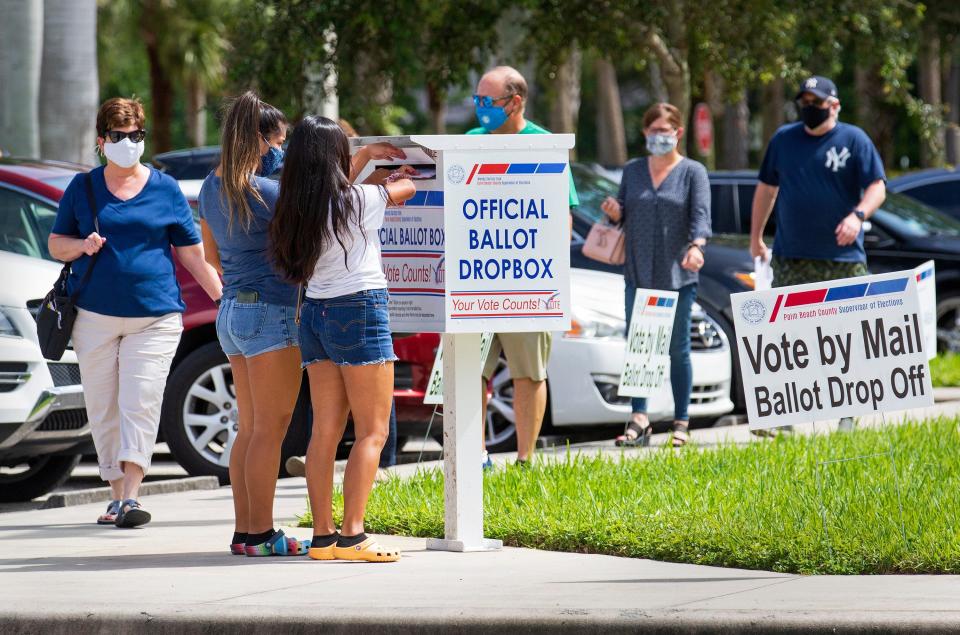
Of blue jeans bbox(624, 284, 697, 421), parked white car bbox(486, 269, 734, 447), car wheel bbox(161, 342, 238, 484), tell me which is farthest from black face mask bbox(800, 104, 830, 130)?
car wheel bbox(161, 342, 238, 484)

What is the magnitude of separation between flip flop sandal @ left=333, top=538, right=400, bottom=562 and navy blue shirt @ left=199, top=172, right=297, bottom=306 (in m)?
0.96

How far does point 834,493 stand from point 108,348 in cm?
325

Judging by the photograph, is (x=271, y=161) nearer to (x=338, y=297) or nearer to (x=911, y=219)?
(x=338, y=297)

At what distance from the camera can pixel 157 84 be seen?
38.1m

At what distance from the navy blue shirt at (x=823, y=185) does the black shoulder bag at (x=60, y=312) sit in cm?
416

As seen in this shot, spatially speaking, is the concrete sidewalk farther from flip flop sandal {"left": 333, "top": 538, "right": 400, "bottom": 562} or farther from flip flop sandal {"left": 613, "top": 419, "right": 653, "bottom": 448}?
flip flop sandal {"left": 613, "top": 419, "right": 653, "bottom": 448}

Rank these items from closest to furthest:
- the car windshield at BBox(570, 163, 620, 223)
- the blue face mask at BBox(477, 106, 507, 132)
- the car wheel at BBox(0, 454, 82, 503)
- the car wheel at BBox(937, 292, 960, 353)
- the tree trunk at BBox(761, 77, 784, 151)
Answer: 1. the blue face mask at BBox(477, 106, 507, 132)
2. the car wheel at BBox(0, 454, 82, 503)
3. the car windshield at BBox(570, 163, 620, 223)
4. the car wheel at BBox(937, 292, 960, 353)
5. the tree trunk at BBox(761, 77, 784, 151)

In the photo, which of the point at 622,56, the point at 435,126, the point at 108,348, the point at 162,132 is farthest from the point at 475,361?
the point at 162,132

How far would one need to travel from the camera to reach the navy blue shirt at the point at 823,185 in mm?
9664

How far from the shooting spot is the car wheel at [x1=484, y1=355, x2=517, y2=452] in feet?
32.6

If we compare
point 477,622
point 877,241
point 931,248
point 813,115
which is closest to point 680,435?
point 813,115

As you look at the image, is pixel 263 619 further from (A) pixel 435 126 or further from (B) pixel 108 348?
(A) pixel 435 126

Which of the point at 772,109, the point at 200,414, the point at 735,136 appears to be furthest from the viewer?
the point at 735,136

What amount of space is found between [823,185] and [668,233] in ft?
3.07
